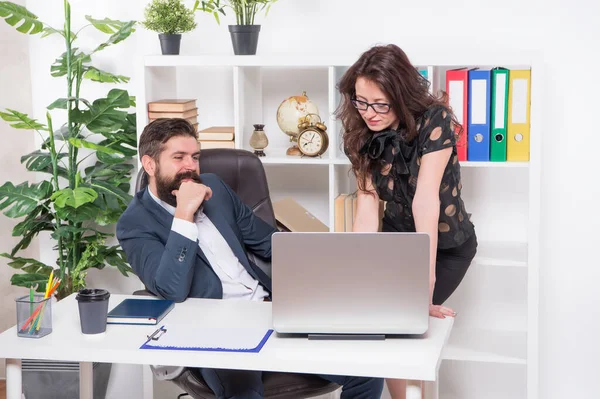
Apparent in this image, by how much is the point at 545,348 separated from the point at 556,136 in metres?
0.94

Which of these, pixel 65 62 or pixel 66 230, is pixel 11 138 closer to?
pixel 65 62

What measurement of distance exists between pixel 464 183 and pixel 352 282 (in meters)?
1.79

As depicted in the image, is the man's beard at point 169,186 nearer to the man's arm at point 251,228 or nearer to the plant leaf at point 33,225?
the man's arm at point 251,228

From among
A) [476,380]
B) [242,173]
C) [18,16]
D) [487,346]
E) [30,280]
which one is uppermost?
[18,16]

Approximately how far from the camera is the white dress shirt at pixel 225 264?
9.17ft

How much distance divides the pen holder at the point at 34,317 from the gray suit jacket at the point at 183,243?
0.38 meters

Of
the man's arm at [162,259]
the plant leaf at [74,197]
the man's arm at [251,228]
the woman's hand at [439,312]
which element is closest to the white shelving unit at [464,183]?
the plant leaf at [74,197]

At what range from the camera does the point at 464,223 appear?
9.27 feet

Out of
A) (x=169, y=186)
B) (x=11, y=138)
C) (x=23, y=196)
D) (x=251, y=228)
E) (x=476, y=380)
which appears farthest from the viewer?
(x=11, y=138)

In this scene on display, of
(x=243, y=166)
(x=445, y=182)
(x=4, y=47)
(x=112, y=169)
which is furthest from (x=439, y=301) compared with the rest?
(x=4, y=47)

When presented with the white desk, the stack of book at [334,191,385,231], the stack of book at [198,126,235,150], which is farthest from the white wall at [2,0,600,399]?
the white desk

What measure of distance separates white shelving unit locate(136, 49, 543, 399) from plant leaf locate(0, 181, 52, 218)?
0.53 m

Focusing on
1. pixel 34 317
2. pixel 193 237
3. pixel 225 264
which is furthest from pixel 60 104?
pixel 34 317

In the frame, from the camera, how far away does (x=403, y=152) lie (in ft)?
8.71
